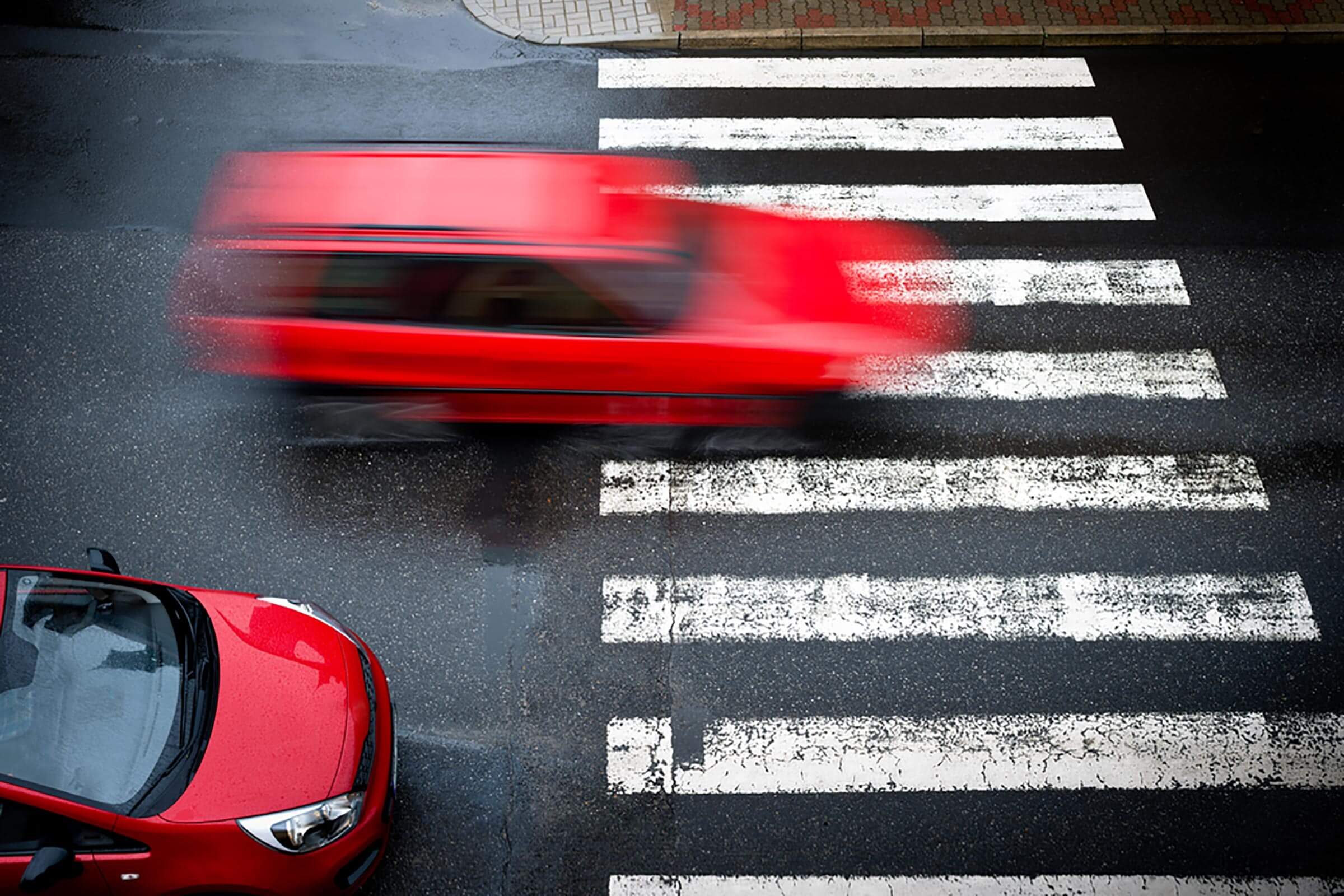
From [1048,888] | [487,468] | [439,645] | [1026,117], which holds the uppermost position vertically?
[1026,117]

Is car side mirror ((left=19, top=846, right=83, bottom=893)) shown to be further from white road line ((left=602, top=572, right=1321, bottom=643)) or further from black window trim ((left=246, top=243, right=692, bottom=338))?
black window trim ((left=246, top=243, right=692, bottom=338))

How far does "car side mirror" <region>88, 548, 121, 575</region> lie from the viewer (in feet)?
20.2

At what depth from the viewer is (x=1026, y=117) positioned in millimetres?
10664

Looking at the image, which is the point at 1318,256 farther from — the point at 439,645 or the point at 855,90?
the point at 439,645

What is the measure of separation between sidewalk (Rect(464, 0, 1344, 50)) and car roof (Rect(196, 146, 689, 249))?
162 inches

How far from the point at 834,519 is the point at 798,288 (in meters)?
1.64

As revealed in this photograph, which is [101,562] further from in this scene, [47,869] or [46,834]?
[47,869]

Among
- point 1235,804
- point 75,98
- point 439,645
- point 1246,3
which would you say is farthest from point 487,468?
point 1246,3

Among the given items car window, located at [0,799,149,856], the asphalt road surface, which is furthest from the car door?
the asphalt road surface

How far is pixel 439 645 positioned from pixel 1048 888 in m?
3.86

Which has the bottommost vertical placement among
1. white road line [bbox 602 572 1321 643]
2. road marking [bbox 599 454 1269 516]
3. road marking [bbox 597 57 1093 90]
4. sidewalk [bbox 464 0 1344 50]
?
white road line [bbox 602 572 1321 643]

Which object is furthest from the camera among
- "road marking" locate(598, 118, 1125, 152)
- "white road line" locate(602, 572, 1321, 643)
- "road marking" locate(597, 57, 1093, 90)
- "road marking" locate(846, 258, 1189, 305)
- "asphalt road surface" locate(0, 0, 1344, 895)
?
"road marking" locate(597, 57, 1093, 90)

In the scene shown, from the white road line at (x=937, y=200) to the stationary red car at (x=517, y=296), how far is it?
1.94m

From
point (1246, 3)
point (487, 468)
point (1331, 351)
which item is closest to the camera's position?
point (487, 468)
